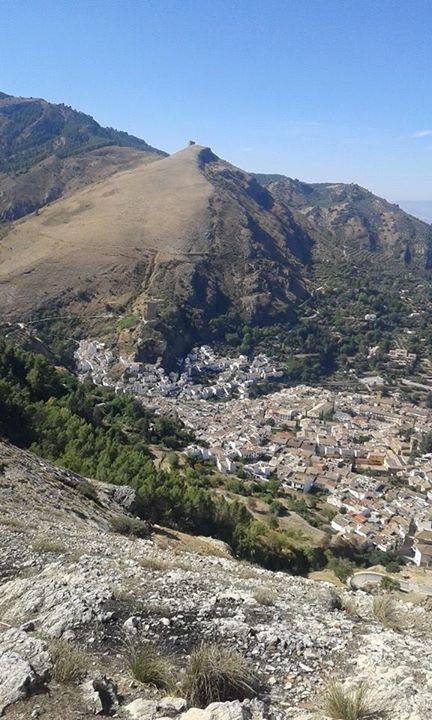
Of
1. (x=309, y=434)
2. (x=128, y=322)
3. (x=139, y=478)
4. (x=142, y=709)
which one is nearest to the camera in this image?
(x=142, y=709)

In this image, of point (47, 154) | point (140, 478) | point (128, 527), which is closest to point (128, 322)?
point (140, 478)

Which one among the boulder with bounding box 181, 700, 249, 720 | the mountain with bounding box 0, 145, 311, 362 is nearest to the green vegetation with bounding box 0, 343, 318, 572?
the boulder with bounding box 181, 700, 249, 720

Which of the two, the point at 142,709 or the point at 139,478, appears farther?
the point at 139,478

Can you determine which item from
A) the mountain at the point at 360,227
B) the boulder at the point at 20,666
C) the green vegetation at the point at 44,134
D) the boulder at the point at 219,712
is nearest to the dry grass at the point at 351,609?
the boulder at the point at 219,712

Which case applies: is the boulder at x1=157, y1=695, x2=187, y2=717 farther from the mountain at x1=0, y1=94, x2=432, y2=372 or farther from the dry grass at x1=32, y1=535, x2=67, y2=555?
the mountain at x1=0, y1=94, x2=432, y2=372

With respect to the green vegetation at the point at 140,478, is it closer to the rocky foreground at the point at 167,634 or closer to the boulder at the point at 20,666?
the rocky foreground at the point at 167,634

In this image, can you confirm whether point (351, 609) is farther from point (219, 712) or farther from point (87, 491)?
point (87, 491)
